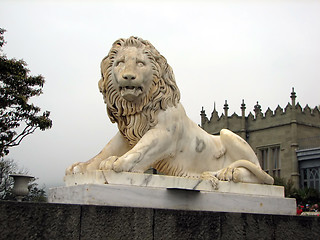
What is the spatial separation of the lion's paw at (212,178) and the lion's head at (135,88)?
829 millimetres

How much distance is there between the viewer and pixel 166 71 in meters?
4.92

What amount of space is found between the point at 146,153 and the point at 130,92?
2.09 feet

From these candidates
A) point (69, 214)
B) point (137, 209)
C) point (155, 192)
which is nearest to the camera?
point (69, 214)

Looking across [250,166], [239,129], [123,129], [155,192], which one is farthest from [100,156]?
[239,129]

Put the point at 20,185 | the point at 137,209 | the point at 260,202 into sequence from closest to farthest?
the point at 137,209, the point at 260,202, the point at 20,185

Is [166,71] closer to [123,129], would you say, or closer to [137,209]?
[123,129]

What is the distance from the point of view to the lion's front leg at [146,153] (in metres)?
4.15

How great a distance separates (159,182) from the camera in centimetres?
425

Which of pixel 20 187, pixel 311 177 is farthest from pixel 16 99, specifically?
pixel 311 177

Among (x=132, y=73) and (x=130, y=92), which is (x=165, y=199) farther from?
(x=132, y=73)

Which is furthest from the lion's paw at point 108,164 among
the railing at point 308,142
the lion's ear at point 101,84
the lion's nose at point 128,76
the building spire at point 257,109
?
the building spire at point 257,109

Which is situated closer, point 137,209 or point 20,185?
point 137,209

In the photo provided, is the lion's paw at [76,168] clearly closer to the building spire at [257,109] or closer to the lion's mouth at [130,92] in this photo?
the lion's mouth at [130,92]

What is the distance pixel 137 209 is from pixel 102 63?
1816 millimetres
